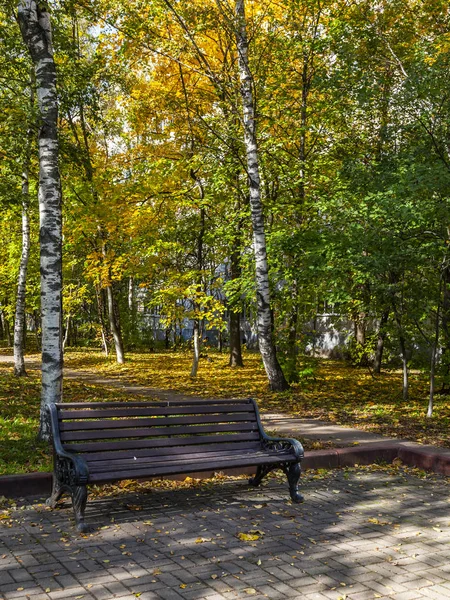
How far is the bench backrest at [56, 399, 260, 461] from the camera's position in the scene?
5777 mm

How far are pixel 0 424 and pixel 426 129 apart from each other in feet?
27.3

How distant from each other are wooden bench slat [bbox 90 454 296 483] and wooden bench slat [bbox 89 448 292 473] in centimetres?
5

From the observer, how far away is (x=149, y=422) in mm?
6305

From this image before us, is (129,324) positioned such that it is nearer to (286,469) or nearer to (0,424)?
(0,424)

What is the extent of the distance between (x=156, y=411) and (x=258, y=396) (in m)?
7.85

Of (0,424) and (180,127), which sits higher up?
(180,127)

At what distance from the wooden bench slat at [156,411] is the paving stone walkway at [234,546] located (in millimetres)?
802

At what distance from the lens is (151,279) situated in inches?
816

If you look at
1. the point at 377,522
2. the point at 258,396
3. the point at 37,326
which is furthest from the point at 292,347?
the point at 37,326

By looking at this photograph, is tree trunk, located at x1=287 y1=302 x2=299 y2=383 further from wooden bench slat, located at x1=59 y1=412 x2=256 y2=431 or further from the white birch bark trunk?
wooden bench slat, located at x1=59 y1=412 x2=256 y2=431

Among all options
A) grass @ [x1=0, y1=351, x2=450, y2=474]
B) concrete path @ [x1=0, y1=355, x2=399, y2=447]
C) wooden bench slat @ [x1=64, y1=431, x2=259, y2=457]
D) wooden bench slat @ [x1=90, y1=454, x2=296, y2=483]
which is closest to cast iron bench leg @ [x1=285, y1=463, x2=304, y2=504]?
wooden bench slat @ [x1=90, y1=454, x2=296, y2=483]

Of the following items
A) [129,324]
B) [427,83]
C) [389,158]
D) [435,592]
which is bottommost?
[435,592]

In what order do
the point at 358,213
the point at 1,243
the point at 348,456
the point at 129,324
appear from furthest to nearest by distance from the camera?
the point at 129,324 → the point at 1,243 → the point at 358,213 → the point at 348,456

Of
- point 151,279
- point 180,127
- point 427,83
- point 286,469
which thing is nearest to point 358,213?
point 427,83
